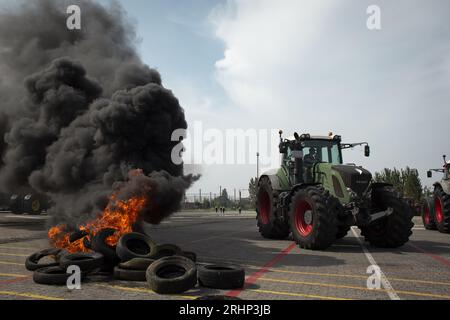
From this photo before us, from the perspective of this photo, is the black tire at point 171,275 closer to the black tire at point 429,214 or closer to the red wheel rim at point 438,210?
the red wheel rim at point 438,210

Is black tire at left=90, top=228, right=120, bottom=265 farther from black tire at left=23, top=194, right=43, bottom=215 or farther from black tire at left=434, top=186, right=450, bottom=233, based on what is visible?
black tire at left=23, top=194, right=43, bottom=215

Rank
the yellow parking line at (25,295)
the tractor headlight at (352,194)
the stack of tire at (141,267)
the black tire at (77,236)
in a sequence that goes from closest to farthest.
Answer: the yellow parking line at (25,295), the stack of tire at (141,267), the black tire at (77,236), the tractor headlight at (352,194)

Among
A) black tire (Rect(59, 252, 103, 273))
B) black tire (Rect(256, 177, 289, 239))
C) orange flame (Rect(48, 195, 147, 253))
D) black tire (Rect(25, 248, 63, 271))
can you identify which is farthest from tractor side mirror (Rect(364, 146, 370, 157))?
black tire (Rect(25, 248, 63, 271))

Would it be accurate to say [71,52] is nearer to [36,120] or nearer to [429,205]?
[36,120]

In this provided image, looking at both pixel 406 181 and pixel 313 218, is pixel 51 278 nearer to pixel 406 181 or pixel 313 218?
pixel 313 218

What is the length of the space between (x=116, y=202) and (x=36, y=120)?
7320mm

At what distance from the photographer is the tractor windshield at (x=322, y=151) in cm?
1374

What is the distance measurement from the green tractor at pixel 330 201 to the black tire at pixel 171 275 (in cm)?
503

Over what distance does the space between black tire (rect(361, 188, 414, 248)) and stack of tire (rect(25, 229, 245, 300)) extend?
247 inches

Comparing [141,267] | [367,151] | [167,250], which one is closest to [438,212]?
[367,151]

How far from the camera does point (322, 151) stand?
13.8 metres

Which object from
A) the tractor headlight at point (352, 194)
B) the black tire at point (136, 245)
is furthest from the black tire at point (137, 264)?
the tractor headlight at point (352, 194)
